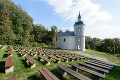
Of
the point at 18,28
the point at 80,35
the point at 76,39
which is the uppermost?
the point at 18,28

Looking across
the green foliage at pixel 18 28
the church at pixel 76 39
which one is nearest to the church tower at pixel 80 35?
the church at pixel 76 39

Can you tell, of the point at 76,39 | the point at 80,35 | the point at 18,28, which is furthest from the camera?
the point at 18,28

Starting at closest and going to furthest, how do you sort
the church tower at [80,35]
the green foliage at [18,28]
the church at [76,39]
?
the green foliage at [18,28], the church tower at [80,35], the church at [76,39]

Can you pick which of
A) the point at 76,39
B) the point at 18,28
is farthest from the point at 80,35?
the point at 18,28

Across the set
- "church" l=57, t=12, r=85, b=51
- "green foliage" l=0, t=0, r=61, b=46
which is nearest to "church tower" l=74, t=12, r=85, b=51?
"church" l=57, t=12, r=85, b=51

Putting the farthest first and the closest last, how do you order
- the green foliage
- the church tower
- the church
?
the church, the church tower, the green foliage

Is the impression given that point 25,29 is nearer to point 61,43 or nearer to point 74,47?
point 61,43

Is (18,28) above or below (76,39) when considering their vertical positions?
above

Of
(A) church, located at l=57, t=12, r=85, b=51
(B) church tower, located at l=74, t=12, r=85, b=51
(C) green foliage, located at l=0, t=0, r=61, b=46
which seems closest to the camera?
(C) green foliage, located at l=0, t=0, r=61, b=46

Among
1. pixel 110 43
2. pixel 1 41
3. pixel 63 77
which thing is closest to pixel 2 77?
pixel 63 77

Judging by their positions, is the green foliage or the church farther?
the church

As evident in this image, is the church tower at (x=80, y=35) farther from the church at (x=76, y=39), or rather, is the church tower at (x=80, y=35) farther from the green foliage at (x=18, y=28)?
the green foliage at (x=18, y=28)

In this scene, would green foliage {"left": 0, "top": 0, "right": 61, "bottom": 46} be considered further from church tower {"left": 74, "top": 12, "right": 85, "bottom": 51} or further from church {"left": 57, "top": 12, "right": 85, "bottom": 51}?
church tower {"left": 74, "top": 12, "right": 85, "bottom": 51}

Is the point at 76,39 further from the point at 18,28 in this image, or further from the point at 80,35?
the point at 18,28
